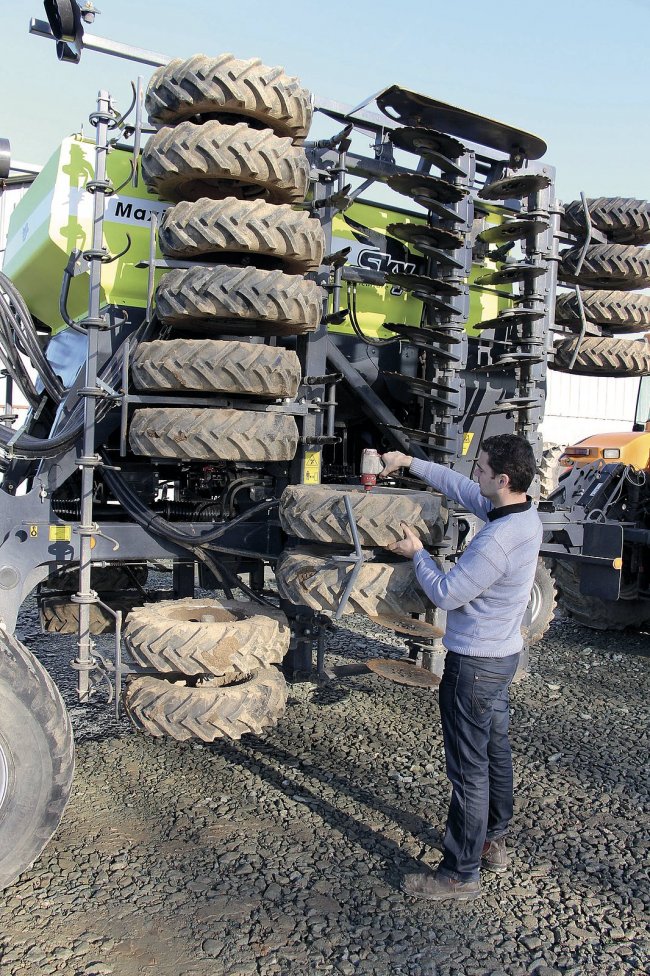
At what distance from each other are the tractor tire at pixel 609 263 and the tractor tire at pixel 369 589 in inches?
110

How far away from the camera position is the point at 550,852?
3.41m

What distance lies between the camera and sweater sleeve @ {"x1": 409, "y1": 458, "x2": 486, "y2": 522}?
11.4ft

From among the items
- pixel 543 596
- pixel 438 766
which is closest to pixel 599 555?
pixel 543 596

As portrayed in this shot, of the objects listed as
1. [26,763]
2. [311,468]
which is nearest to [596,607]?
[311,468]

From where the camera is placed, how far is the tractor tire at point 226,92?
3.55 meters

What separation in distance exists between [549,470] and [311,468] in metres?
3.27

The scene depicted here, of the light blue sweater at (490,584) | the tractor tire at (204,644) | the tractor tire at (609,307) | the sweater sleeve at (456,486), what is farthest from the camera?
the tractor tire at (609,307)

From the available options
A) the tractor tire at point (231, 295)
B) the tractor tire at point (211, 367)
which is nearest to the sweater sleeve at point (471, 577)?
the tractor tire at point (211, 367)

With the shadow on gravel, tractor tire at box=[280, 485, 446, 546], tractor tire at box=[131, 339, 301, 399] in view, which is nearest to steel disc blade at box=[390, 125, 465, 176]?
tractor tire at box=[131, 339, 301, 399]

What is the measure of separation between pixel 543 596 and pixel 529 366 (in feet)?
7.52

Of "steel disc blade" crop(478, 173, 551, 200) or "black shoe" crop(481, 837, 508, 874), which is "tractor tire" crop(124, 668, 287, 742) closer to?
"black shoe" crop(481, 837, 508, 874)

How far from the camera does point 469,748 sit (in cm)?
304

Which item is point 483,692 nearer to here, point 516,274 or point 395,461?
point 395,461

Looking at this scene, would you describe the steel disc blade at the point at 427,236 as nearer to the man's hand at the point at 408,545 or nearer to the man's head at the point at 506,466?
the man's head at the point at 506,466
